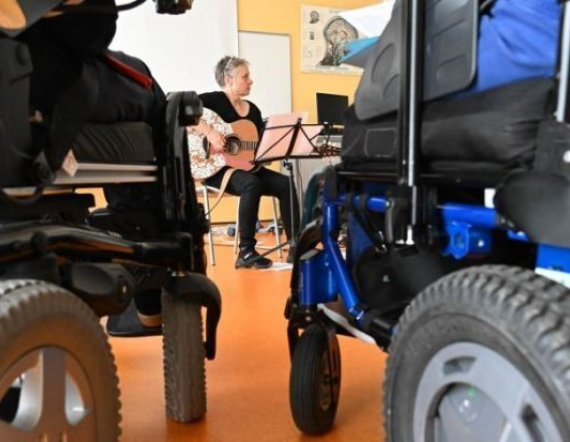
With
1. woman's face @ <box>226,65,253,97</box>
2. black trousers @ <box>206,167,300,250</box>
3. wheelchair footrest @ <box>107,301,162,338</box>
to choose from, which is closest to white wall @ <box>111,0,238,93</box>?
woman's face @ <box>226,65,253,97</box>

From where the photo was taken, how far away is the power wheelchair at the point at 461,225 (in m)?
0.49

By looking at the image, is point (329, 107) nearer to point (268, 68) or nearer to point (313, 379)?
point (268, 68)

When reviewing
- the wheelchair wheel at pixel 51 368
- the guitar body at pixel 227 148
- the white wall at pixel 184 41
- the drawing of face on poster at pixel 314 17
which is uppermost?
the drawing of face on poster at pixel 314 17

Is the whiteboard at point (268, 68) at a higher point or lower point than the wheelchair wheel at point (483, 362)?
higher

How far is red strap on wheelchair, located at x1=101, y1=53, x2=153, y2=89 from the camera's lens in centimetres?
95

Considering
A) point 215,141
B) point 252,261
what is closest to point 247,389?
point 252,261

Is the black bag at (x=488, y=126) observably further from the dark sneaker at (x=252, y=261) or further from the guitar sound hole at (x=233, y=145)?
the guitar sound hole at (x=233, y=145)

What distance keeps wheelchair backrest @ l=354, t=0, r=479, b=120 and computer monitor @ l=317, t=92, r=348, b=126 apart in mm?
3719

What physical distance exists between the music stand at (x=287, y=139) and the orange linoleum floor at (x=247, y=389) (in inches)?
42.5

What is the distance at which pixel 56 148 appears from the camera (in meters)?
0.78

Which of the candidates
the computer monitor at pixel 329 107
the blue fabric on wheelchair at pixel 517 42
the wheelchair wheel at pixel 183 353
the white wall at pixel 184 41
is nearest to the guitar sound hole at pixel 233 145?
the computer monitor at pixel 329 107

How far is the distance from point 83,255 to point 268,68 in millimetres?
4373

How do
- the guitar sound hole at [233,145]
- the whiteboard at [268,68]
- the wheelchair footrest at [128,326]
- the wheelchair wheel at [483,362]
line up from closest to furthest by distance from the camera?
the wheelchair wheel at [483,362], the wheelchair footrest at [128,326], the guitar sound hole at [233,145], the whiteboard at [268,68]

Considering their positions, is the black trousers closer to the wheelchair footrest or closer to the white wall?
the white wall
